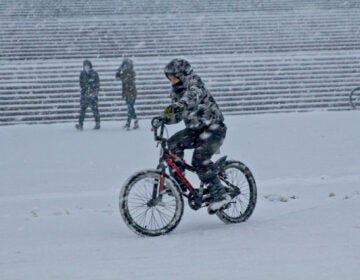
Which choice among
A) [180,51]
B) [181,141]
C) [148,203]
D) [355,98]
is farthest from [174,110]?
[180,51]

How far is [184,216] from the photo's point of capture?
576cm

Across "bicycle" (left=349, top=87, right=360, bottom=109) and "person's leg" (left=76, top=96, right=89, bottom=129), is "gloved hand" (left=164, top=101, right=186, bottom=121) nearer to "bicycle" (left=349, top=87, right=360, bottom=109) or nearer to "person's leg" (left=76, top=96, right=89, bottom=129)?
"person's leg" (left=76, top=96, right=89, bottom=129)

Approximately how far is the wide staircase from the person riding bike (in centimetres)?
1040

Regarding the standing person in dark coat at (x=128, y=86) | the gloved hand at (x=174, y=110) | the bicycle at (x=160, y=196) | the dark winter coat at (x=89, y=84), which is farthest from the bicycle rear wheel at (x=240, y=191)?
the dark winter coat at (x=89, y=84)

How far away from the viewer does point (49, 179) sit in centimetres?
821

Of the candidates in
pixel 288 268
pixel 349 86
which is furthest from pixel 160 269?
pixel 349 86

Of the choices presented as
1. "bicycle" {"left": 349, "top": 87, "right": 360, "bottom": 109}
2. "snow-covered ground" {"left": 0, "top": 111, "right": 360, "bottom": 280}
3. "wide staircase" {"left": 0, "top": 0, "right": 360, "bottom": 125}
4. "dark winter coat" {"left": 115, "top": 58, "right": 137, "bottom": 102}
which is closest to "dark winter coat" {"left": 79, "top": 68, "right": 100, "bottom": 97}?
"dark winter coat" {"left": 115, "top": 58, "right": 137, "bottom": 102}

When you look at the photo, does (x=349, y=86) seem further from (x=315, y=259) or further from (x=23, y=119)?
(x=315, y=259)

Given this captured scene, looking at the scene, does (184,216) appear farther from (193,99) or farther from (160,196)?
(193,99)

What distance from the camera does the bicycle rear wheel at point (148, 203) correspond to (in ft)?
15.4

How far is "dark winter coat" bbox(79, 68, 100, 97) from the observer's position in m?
13.4

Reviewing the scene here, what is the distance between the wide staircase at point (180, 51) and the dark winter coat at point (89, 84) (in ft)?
5.89

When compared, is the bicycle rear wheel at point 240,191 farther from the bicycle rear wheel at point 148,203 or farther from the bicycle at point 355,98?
the bicycle at point 355,98

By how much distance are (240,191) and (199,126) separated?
0.73 m
